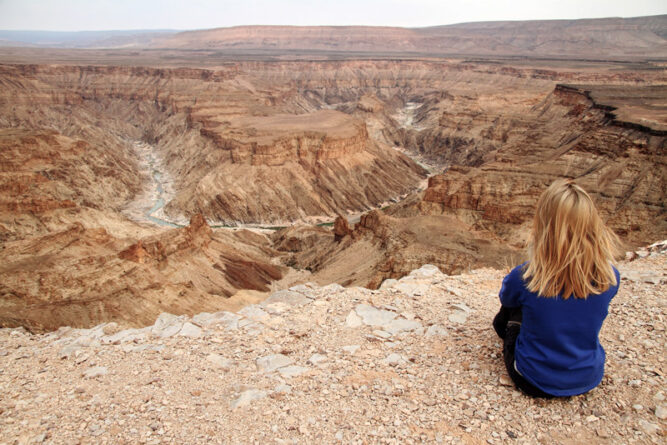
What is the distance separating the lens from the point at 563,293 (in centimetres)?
505

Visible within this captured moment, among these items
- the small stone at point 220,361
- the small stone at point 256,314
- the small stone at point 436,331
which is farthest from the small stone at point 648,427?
the small stone at point 256,314

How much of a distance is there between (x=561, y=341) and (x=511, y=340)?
32.4 inches

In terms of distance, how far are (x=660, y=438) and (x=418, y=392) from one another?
267 cm

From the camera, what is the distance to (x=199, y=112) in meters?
84.2

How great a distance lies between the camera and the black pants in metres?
5.50

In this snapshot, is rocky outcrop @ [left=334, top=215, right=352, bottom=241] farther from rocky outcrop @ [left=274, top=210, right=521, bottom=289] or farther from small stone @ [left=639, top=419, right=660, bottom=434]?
small stone @ [left=639, top=419, right=660, bottom=434]

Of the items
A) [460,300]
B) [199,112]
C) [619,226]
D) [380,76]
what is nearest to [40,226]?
[460,300]

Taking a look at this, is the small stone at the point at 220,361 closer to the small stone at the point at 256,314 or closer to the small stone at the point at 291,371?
the small stone at the point at 291,371

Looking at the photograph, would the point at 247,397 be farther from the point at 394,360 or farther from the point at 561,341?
the point at 561,341

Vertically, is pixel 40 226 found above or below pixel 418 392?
below

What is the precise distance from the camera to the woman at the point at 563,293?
4855mm

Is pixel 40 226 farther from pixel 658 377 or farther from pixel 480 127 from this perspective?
pixel 480 127

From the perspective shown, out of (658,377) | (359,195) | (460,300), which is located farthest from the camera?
(359,195)

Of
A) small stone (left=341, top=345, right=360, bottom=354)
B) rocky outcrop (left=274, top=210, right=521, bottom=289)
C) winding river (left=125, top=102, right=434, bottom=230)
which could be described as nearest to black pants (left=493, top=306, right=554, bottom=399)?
small stone (left=341, top=345, right=360, bottom=354)
